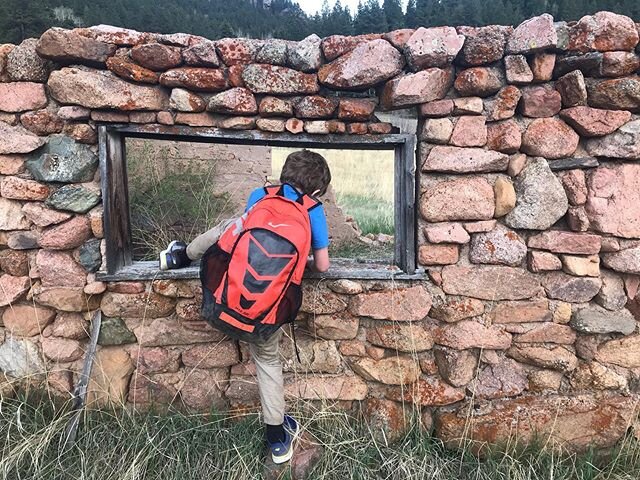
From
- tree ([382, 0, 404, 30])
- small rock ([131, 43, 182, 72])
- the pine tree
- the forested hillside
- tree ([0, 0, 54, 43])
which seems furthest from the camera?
the pine tree

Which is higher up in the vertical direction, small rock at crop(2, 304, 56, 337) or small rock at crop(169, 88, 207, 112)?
small rock at crop(169, 88, 207, 112)

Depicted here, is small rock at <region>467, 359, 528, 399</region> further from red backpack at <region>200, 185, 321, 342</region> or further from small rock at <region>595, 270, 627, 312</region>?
red backpack at <region>200, 185, 321, 342</region>

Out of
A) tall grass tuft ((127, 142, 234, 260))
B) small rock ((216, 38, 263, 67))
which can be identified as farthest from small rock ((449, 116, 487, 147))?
tall grass tuft ((127, 142, 234, 260))

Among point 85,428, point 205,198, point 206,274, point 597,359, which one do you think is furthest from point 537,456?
point 205,198

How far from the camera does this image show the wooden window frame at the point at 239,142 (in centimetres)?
214

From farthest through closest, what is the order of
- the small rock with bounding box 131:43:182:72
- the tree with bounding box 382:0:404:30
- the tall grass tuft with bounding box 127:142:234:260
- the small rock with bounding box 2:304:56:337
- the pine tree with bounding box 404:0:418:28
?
the pine tree with bounding box 404:0:418:28
the tree with bounding box 382:0:404:30
the tall grass tuft with bounding box 127:142:234:260
the small rock with bounding box 2:304:56:337
the small rock with bounding box 131:43:182:72

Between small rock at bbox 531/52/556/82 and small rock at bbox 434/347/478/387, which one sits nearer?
small rock at bbox 531/52/556/82

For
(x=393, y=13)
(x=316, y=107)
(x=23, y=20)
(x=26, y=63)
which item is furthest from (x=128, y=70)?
(x=393, y=13)

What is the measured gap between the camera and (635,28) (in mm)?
1950

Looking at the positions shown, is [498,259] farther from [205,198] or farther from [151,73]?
[205,198]

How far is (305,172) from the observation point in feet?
6.56

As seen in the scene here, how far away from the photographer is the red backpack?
1.77 m

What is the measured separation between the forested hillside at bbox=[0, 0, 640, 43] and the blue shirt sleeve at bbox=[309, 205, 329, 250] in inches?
187

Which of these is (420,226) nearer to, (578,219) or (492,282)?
(492,282)
